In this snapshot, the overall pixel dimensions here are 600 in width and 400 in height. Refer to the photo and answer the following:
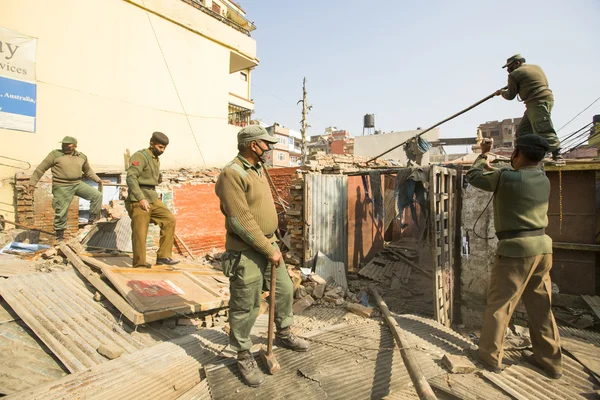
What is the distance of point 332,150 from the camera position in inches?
1374

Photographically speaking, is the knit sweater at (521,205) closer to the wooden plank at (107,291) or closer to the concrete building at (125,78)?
the wooden plank at (107,291)

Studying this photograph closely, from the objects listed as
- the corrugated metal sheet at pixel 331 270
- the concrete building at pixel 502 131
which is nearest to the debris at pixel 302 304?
the corrugated metal sheet at pixel 331 270

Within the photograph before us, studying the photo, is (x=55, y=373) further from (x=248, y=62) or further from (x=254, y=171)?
(x=248, y=62)

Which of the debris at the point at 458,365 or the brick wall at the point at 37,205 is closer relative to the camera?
the debris at the point at 458,365

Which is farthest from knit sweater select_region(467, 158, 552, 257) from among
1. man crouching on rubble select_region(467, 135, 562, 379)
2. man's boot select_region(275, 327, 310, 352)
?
man's boot select_region(275, 327, 310, 352)

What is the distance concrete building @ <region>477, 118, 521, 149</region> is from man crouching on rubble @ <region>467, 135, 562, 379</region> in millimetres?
34461

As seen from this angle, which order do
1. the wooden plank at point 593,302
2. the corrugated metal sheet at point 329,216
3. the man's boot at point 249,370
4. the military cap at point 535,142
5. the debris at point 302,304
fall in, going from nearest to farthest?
1. the man's boot at point 249,370
2. the military cap at point 535,142
3. the wooden plank at point 593,302
4. the debris at point 302,304
5. the corrugated metal sheet at point 329,216

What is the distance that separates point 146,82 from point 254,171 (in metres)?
10.4

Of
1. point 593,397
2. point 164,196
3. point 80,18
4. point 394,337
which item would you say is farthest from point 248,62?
point 593,397

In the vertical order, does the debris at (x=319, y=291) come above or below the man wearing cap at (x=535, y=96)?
below

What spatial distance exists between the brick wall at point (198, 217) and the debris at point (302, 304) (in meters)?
4.79

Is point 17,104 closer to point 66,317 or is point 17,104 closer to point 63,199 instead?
point 63,199

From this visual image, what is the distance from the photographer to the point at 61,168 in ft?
16.5

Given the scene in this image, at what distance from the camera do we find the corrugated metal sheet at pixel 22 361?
87.6 inches
